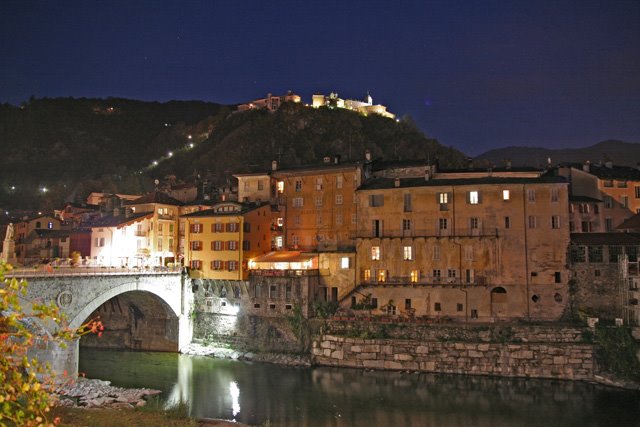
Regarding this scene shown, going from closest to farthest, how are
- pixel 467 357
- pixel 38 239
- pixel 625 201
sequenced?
pixel 467 357 → pixel 625 201 → pixel 38 239

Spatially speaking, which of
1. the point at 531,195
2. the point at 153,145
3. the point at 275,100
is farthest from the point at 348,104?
the point at 531,195

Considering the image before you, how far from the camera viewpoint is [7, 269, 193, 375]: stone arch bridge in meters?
39.3

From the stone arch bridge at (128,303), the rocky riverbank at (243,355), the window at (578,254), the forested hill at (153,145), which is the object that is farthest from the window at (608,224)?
the stone arch bridge at (128,303)

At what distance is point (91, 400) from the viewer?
34781mm

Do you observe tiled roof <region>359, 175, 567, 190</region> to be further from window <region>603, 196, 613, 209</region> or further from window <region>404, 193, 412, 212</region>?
window <region>603, 196, 613, 209</region>

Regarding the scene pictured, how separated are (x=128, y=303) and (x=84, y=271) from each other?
47.9 feet

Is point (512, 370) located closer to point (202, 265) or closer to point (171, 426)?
point (171, 426)

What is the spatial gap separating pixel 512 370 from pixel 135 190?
7730 cm

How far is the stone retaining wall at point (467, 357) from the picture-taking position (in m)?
39.8

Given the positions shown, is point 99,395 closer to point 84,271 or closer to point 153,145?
point 84,271

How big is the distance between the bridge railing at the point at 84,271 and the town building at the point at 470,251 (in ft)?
60.0

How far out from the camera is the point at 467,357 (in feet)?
137

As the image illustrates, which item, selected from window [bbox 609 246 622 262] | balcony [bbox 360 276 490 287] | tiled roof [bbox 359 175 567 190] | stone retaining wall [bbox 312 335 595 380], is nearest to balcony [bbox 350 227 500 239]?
balcony [bbox 360 276 490 287]

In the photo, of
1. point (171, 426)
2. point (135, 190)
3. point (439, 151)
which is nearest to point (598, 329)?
point (171, 426)
